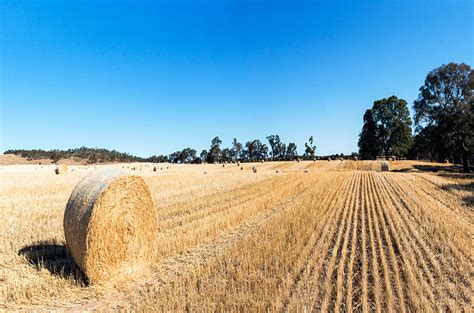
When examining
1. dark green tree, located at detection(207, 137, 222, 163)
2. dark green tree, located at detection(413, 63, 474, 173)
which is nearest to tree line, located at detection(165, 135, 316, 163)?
dark green tree, located at detection(207, 137, 222, 163)

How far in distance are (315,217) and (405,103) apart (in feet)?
200

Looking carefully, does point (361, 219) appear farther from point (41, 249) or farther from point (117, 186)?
point (41, 249)

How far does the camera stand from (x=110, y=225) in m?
5.70

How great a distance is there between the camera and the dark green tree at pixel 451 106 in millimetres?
32312

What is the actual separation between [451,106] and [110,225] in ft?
138

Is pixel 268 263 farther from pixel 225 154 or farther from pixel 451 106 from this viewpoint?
pixel 225 154

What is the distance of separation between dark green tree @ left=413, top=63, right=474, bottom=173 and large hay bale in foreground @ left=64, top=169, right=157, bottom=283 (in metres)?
38.5

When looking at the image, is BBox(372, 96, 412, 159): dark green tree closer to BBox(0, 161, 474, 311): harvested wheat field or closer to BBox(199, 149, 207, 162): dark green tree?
BBox(0, 161, 474, 311): harvested wheat field

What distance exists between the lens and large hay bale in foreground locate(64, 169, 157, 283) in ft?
17.3

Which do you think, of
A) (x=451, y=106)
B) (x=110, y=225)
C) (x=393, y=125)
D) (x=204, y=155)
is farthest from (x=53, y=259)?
(x=204, y=155)

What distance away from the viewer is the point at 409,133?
57438mm

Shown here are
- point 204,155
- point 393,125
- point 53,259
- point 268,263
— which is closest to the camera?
point 268,263

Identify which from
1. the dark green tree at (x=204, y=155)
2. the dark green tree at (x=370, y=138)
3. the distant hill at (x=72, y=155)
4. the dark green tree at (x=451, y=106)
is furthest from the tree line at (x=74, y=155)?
the dark green tree at (x=451, y=106)

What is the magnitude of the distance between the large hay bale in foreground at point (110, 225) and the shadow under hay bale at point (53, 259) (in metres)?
0.30
